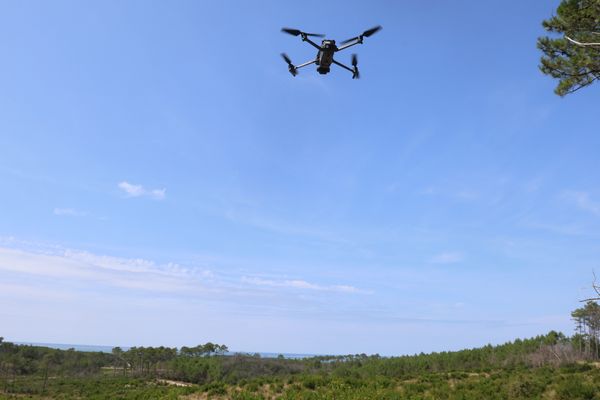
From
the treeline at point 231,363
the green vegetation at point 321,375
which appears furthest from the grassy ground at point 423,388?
the treeline at point 231,363

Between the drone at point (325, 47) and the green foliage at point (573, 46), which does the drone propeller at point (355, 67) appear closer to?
the drone at point (325, 47)

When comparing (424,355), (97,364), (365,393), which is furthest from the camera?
(97,364)

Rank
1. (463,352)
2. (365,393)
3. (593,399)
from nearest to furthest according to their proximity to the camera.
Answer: (593,399)
(365,393)
(463,352)

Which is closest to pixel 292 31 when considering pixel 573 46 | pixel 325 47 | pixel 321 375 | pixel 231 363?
pixel 325 47

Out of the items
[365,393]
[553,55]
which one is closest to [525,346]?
[365,393]

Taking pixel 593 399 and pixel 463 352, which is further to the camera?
pixel 463 352

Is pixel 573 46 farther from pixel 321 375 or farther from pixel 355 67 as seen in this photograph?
pixel 321 375

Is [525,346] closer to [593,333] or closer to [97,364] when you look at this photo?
[593,333]

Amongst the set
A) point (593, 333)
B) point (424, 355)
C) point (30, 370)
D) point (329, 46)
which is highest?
point (329, 46)

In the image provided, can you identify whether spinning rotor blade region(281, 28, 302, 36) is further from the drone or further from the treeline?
the treeline
